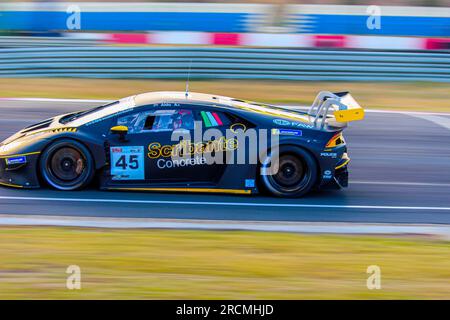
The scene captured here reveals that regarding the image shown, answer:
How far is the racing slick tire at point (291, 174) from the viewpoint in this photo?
9.23m

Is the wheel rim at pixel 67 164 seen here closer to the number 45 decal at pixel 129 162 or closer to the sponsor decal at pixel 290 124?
the number 45 decal at pixel 129 162

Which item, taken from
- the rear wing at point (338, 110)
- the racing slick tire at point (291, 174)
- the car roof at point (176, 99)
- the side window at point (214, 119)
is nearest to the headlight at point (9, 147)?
the car roof at point (176, 99)

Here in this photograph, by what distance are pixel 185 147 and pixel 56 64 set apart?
371 inches

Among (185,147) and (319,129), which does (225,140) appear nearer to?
(185,147)

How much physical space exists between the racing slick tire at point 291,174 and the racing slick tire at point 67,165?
214 cm

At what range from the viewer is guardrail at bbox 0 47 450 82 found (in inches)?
684

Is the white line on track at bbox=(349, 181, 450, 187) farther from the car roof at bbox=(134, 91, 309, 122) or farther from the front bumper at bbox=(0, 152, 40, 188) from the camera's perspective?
the front bumper at bbox=(0, 152, 40, 188)

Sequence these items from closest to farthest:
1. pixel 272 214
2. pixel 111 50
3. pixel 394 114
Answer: pixel 272 214, pixel 394 114, pixel 111 50

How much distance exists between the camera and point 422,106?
16.2 m

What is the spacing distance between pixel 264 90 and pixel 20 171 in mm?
8497

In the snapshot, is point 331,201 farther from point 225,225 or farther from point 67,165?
point 67,165

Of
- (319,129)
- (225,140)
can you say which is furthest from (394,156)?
(225,140)

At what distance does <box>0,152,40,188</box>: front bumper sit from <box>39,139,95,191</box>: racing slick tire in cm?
11

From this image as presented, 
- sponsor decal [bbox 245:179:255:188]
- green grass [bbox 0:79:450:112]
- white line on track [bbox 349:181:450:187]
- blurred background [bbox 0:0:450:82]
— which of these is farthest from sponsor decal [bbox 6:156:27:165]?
blurred background [bbox 0:0:450:82]
